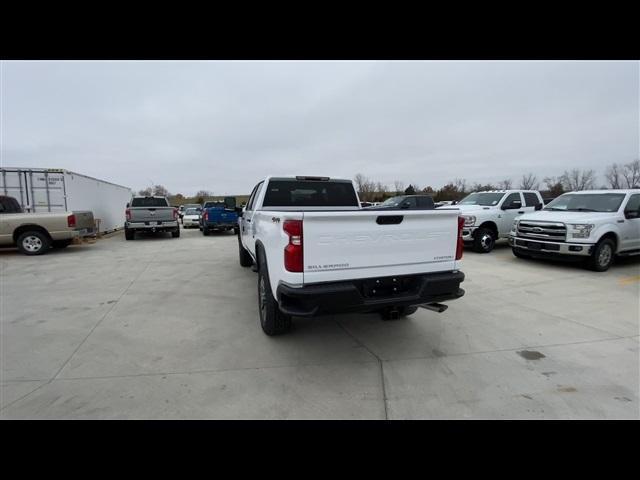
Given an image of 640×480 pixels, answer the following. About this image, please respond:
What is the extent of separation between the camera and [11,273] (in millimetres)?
7039

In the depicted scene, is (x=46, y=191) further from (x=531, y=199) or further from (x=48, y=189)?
(x=531, y=199)

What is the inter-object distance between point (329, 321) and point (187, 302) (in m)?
2.53

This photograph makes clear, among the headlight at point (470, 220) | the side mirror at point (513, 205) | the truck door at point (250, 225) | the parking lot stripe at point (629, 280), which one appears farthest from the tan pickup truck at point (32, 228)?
the parking lot stripe at point (629, 280)

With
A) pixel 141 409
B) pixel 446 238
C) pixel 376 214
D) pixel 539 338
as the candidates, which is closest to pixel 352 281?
pixel 376 214

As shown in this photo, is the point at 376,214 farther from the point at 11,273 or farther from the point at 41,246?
the point at 41,246

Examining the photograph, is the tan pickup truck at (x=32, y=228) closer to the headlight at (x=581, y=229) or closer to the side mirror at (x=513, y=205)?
the side mirror at (x=513, y=205)

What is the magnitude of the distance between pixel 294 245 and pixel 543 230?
7144mm

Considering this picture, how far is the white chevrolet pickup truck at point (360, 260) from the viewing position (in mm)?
2613

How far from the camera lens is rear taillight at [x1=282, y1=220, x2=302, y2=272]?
102 inches

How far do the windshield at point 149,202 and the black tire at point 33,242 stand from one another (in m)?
4.38

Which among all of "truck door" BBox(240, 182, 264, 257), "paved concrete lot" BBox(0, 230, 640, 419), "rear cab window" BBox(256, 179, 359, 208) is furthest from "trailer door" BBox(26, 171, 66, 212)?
"rear cab window" BBox(256, 179, 359, 208)

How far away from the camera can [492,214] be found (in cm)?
933
